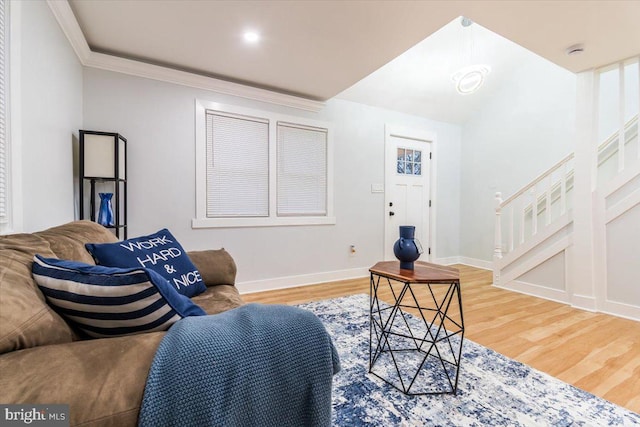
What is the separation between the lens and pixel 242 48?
2.54 meters

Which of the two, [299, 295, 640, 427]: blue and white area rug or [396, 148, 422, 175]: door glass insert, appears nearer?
[299, 295, 640, 427]: blue and white area rug

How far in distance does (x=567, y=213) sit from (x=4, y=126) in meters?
4.40

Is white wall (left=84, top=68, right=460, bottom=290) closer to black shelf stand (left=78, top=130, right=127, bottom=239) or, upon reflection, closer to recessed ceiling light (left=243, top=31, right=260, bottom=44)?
black shelf stand (left=78, top=130, right=127, bottom=239)

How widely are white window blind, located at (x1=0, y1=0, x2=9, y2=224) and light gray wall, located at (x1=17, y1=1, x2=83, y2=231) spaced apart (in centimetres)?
7

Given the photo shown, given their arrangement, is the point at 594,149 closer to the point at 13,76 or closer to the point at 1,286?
the point at 1,286

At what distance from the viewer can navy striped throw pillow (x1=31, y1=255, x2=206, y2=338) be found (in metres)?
0.67

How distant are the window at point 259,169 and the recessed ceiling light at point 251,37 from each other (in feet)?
2.94

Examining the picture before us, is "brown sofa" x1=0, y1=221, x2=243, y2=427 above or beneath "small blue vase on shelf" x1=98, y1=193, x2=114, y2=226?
beneath

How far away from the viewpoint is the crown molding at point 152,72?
1.98m

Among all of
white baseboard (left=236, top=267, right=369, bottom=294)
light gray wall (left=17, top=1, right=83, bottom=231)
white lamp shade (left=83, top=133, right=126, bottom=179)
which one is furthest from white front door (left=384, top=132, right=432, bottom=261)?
light gray wall (left=17, top=1, right=83, bottom=231)

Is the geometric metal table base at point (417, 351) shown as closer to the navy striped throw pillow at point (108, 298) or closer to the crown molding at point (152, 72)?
the navy striped throw pillow at point (108, 298)

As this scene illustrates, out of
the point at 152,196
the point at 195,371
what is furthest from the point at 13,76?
the point at 195,371

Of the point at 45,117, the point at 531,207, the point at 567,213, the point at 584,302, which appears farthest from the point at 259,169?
the point at 531,207

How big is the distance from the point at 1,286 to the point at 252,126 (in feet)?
9.65
